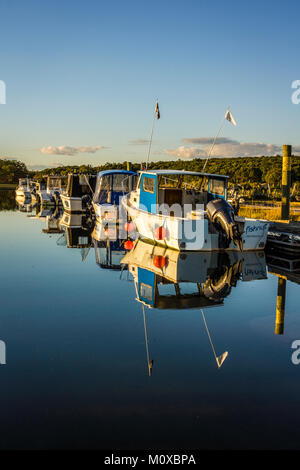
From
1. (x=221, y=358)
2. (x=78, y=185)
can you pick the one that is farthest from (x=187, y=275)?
(x=78, y=185)

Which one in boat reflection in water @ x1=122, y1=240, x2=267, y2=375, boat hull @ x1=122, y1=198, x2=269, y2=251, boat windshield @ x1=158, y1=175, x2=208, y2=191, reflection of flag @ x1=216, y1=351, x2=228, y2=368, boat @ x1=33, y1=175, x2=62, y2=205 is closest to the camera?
reflection of flag @ x1=216, y1=351, x2=228, y2=368

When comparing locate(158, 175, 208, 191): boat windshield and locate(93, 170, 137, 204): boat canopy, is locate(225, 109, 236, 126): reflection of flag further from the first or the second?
locate(93, 170, 137, 204): boat canopy

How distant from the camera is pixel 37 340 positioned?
703cm

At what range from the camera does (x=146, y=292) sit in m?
10.6

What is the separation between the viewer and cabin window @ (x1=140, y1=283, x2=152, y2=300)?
33.3 feet

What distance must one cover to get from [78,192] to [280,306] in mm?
28275

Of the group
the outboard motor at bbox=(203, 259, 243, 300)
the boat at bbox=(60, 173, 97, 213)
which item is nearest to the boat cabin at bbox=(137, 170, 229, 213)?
the outboard motor at bbox=(203, 259, 243, 300)

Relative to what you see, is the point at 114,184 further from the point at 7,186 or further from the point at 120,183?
the point at 7,186

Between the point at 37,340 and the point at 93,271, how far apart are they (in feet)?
20.9

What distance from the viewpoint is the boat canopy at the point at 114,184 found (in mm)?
26039

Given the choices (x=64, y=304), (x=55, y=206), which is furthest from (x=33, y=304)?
(x=55, y=206)

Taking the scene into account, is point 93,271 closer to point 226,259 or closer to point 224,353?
point 226,259

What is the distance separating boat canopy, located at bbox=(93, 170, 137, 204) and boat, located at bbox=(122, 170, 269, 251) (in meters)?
6.19

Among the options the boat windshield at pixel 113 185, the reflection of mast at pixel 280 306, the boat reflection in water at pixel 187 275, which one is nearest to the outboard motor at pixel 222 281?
the boat reflection in water at pixel 187 275
